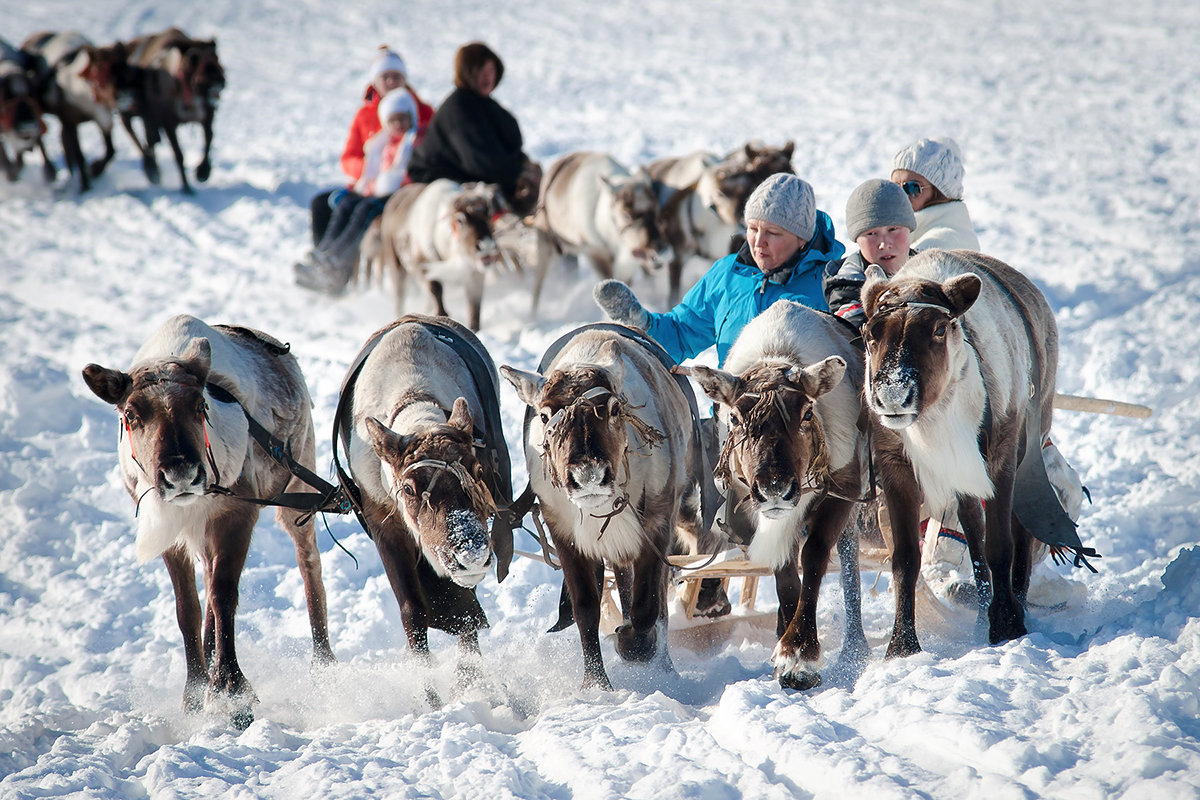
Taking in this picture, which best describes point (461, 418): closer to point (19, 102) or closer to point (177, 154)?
point (177, 154)

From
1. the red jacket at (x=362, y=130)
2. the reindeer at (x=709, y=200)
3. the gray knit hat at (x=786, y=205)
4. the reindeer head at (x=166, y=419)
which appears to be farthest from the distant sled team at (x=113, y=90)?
the gray knit hat at (x=786, y=205)

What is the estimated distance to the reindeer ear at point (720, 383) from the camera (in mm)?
A: 3553

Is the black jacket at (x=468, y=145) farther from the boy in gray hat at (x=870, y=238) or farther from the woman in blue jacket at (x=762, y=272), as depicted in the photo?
the boy in gray hat at (x=870, y=238)

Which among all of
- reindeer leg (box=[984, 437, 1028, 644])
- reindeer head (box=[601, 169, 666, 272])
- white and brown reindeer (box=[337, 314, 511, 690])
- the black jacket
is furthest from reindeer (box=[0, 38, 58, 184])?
reindeer leg (box=[984, 437, 1028, 644])

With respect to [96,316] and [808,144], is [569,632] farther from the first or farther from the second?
[808,144]

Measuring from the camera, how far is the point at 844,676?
378cm

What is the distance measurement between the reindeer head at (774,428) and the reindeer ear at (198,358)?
75.4 inches

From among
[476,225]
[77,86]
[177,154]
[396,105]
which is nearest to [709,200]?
[476,225]

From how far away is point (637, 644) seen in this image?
13.4 feet

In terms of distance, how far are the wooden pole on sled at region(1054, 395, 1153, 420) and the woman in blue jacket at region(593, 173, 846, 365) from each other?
1432 mm

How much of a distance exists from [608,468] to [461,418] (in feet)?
2.34

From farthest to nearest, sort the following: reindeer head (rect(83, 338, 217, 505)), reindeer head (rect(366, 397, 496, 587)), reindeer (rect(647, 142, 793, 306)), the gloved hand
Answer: reindeer (rect(647, 142, 793, 306)) → the gloved hand → reindeer head (rect(83, 338, 217, 505)) → reindeer head (rect(366, 397, 496, 587))

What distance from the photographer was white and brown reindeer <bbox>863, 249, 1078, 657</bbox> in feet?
11.2

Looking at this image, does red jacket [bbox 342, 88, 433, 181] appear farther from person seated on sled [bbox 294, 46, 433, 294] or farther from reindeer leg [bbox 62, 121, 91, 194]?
reindeer leg [bbox 62, 121, 91, 194]
